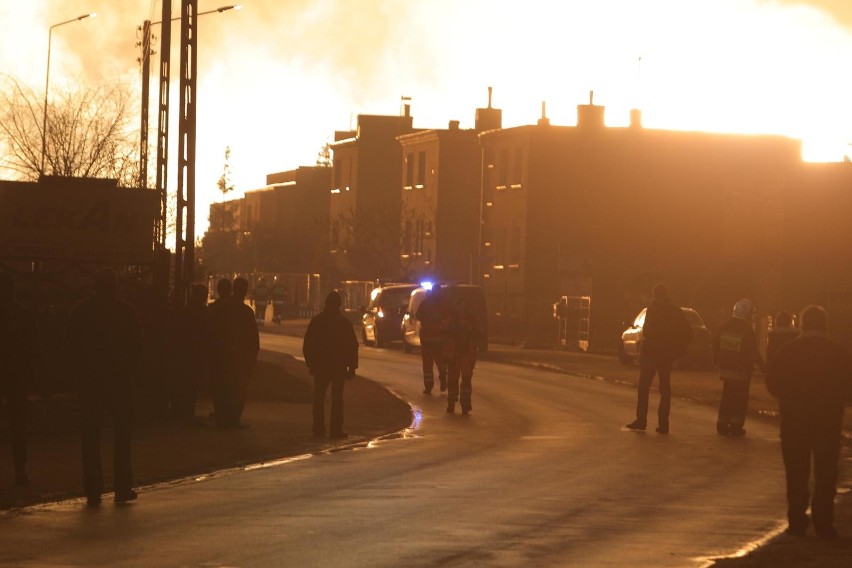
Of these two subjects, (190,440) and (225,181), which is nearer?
(190,440)

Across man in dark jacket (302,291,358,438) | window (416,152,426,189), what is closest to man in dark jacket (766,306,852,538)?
man in dark jacket (302,291,358,438)

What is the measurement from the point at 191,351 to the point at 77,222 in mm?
7575

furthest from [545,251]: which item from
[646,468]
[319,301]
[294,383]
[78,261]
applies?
[646,468]

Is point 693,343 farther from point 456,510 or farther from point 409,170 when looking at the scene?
point 409,170

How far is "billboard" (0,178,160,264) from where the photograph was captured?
28734mm

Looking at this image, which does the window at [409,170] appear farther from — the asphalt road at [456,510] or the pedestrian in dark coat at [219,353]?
the pedestrian in dark coat at [219,353]

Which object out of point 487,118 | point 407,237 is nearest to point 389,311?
point 407,237

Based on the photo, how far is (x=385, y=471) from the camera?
1738 centimetres

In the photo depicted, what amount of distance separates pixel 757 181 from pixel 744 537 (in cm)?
6329

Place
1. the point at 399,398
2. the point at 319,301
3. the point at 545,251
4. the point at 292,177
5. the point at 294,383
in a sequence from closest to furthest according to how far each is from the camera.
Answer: the point at 399,398 < the point at 294,383 < the point at 545,251 < the point at 319,301 < the point at 292,177

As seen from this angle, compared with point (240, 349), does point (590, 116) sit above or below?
above

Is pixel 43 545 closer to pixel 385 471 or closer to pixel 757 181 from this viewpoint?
pixel 385 471

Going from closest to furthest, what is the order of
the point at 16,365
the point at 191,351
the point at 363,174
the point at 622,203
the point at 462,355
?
1. the point at 16,365
2. the point at 191,351
3. the point at 462,355
4. the point at 622,203
5. the point at 363,174

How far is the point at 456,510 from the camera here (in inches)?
546
